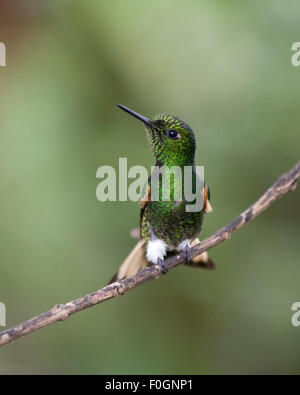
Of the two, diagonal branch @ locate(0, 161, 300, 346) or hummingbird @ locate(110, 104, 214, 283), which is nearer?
diagonal branch @ locate(0, 161, 300, 346)

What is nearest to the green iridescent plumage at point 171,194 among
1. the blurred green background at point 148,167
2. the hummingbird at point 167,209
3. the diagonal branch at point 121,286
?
the hummingbird at point 167,209

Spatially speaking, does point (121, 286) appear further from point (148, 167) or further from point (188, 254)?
point (148, 167)

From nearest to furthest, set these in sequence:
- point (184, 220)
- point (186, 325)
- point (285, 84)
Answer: point (184, 220)
point (285, 84)
point (186, 325)

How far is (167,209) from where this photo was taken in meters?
2.65

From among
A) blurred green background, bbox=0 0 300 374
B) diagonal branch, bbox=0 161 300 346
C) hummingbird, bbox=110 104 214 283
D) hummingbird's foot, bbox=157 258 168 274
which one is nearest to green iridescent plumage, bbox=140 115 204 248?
hummingbird, bbox=110 104 214 283

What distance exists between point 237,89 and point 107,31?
0.98 m

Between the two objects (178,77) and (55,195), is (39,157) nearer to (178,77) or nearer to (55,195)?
(55,195)

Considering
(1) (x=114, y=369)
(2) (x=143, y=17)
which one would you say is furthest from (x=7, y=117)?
(1) (x=114, y=369)

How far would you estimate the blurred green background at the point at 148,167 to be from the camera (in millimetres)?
3398

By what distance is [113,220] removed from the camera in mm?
3455

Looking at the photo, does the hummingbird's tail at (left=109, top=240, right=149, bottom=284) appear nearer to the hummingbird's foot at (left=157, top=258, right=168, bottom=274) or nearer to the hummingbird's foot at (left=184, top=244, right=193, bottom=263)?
the hummingbird's foot at (left=157, top=258, right=168, bottom=274)

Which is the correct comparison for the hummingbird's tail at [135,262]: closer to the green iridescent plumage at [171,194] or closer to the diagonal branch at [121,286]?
the green iridescent plumage at [171,194]

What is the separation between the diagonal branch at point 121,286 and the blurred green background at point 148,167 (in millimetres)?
1224

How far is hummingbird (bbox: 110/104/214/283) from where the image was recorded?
252 centimetres
